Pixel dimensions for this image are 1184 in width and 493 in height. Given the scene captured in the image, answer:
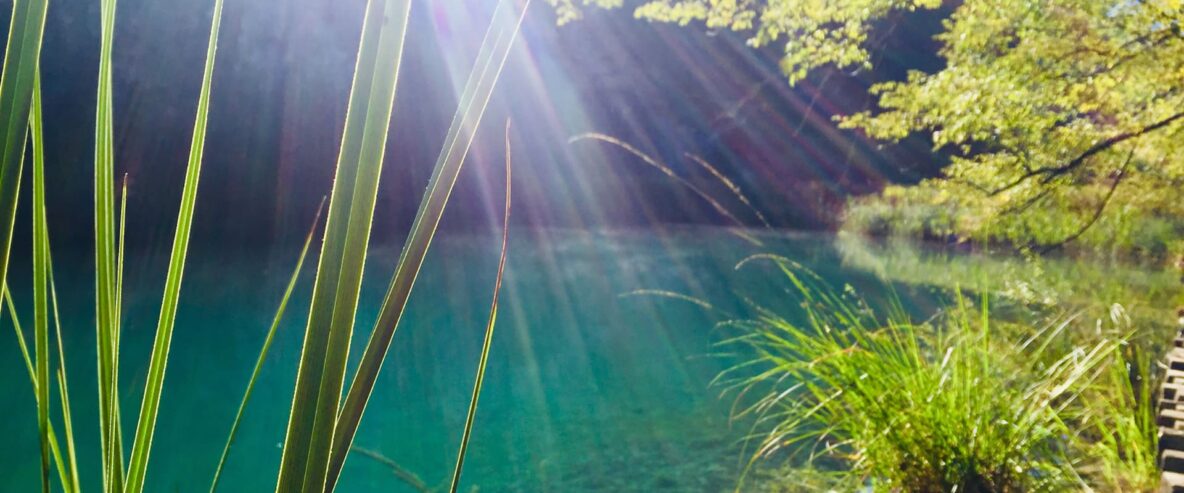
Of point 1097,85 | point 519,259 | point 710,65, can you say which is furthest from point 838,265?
point 710,65

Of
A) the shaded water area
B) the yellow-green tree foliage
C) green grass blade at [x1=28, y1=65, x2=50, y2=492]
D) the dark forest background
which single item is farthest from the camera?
the dark forest background

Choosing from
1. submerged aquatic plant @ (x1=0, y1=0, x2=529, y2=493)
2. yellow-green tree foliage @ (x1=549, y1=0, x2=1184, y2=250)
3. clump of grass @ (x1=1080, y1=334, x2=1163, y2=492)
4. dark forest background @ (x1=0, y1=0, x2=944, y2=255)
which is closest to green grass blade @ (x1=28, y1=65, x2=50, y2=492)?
submerged aquatic plant @ (x1=0, y1=0, x2=529, y2=493)

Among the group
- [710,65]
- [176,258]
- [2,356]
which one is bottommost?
[2,356]

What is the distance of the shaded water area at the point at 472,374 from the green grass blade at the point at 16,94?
109 cm

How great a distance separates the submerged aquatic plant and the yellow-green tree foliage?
202 inches

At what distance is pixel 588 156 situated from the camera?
17.4 meters

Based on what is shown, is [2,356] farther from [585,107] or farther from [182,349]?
[585,107]

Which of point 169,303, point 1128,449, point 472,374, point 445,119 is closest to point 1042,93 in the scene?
point 1128,449

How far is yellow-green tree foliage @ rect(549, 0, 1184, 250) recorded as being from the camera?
15.7ft

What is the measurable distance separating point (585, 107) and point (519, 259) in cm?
877

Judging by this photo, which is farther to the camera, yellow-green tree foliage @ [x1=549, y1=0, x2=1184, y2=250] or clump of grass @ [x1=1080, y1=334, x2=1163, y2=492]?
yellow-green tree foliage @ [x1=549, y1=0, x2=1184, y2=250]

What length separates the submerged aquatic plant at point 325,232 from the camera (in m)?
0.21

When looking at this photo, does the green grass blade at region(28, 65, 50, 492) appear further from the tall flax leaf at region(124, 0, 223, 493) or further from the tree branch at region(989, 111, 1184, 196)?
the tree branch at region(989, 111, 1184, 196)

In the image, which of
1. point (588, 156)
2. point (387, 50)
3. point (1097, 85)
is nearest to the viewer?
point (387, 50)
